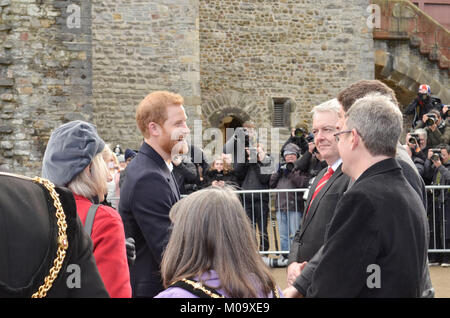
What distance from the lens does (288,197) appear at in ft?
27.5

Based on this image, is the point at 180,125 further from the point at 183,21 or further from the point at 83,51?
the point at 183,21

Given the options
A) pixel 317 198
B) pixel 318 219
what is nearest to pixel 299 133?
pixel 317 198

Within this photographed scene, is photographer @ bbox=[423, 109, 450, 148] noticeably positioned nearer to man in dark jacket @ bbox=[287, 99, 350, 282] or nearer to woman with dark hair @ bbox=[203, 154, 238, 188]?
woman with dark hair @ bbox=[203, 154, 238, 188]

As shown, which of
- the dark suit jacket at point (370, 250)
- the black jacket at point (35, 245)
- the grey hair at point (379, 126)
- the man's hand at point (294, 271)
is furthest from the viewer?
the man's hand at point (294, 271)

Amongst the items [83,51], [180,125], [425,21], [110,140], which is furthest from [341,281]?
[425,21]

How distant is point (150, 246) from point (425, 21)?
55.0ft

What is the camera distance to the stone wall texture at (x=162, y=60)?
10602 mm

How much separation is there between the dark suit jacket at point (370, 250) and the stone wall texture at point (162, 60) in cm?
614

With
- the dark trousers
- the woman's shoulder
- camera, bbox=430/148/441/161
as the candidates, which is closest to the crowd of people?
the woman's shoulder

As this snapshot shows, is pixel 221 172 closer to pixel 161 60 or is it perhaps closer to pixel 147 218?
pixel 147 218

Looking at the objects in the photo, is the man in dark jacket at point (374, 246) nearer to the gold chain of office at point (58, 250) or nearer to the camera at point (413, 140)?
the gold chain of office at point (58, 250)

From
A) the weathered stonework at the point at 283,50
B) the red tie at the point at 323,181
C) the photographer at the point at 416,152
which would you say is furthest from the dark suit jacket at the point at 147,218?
the weathered stonework at the point at 283,50

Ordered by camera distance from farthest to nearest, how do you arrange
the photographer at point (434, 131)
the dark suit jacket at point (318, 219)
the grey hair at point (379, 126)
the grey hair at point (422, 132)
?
the photographer at point (434, 131) → the grey hair at point (422, 132) → the dark suit jacket at point (318, 219) → the grey hair at point (379, 126)

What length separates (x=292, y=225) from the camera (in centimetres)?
844
